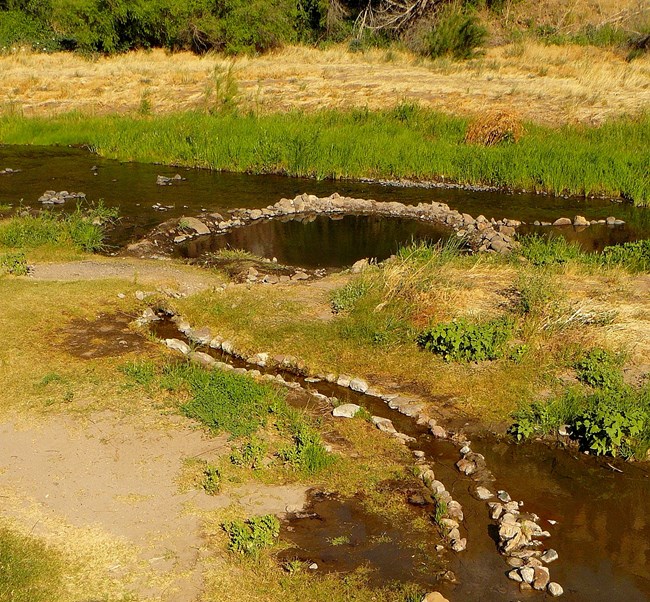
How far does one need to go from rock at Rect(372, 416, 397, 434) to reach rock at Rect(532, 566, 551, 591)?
2.95m

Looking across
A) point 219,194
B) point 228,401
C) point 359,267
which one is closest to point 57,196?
point 219,194

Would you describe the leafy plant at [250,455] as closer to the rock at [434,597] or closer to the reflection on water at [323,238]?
the rock at [434,597]

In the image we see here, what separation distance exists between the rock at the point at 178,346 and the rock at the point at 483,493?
4879 mm

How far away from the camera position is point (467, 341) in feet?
39.4

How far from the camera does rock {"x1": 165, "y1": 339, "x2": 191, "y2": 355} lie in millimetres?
12230

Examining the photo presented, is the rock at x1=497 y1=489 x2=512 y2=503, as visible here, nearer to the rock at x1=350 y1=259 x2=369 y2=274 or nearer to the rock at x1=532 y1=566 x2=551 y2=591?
the rock at x1=532 y1=566 x2=551 y2=591

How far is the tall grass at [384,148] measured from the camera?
24.2 metres

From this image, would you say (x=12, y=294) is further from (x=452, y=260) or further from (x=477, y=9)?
(x=477, y=9)

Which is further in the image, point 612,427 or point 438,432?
point 438,432

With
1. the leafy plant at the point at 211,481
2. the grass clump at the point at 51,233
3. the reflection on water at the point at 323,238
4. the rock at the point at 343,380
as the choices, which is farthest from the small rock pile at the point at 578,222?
the leafy plant at the point at 211,481

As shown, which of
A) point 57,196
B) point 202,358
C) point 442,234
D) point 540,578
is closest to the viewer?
point 540,578

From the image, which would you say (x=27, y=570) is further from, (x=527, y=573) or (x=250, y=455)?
(x=527, y=573)

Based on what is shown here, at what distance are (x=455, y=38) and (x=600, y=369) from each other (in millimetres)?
32315

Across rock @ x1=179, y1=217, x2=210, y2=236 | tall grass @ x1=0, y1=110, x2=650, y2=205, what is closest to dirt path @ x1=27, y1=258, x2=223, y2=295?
rock @ x1=179, y1=217, x2=210, y2=236
